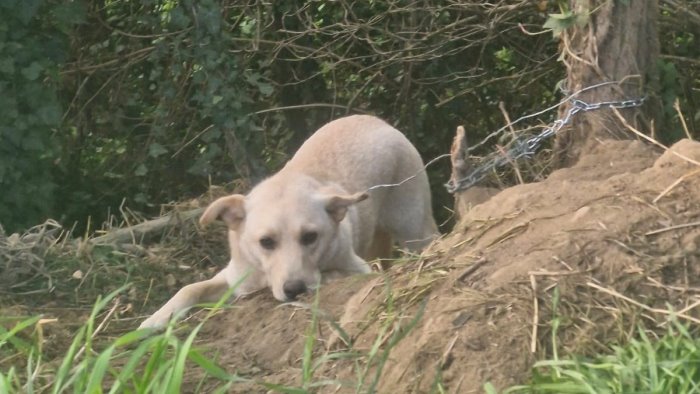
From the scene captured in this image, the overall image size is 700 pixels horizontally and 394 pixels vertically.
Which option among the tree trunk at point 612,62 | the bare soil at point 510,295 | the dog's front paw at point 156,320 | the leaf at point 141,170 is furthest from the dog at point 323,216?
the leaf at point 141,170

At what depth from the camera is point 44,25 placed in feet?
28.1

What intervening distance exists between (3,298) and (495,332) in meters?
3.18

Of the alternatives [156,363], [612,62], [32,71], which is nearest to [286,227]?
[612,62]

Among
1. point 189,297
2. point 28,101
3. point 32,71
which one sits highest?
point 32,71

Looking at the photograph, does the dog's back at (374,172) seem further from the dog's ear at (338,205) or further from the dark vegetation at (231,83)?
the dark vegetation at (231,83)

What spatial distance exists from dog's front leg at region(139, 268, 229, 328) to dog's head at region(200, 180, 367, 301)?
6.6 inches

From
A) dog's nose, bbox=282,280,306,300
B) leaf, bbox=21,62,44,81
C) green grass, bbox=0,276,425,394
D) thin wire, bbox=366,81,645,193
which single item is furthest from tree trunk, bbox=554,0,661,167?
leaf, bbox=21,62,44,81

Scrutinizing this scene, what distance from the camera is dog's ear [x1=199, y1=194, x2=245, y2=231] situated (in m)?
6.46

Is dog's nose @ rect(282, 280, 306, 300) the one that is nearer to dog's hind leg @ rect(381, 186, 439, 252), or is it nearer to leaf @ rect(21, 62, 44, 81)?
dog's hind leg @ rect(381, 186, 439, 252)

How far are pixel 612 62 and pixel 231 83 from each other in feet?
10.3

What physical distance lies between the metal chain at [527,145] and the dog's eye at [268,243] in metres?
1.02

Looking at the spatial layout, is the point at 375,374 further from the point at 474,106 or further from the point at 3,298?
the point at 474,106

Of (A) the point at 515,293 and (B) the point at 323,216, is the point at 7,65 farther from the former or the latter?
(A) the point at 515,293

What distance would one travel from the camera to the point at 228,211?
657cm
